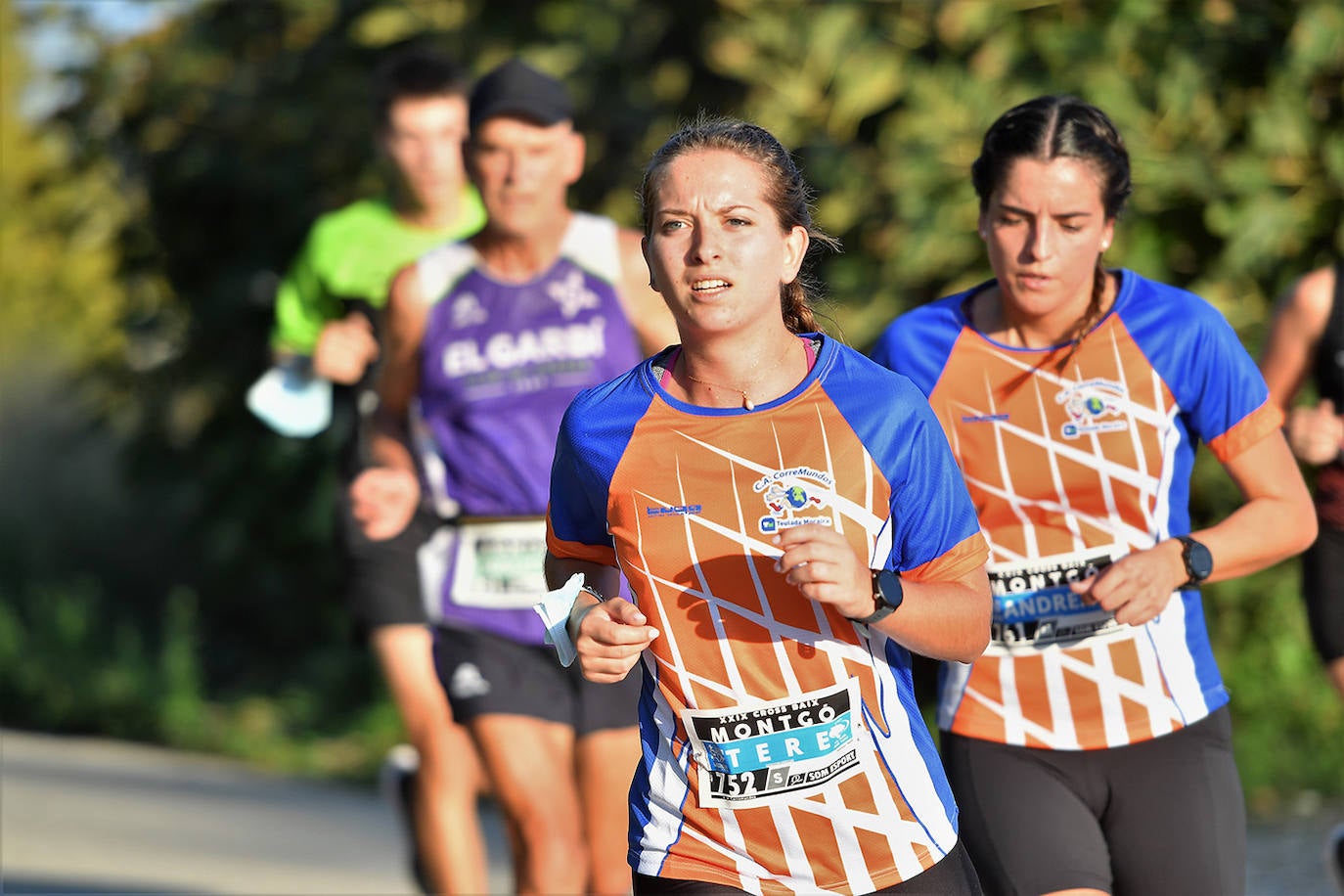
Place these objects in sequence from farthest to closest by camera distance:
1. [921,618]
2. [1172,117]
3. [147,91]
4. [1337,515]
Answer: [147,91], [1172,117], [1337,515], [921,618]

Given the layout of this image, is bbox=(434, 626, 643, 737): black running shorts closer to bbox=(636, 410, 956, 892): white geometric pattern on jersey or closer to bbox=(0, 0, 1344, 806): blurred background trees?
bbox=(636, 410, 956, 892): white geometric pattern on jersey

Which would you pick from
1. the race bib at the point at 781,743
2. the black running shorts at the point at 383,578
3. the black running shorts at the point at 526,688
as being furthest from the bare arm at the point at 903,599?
the black running shorts at the point at 383,578

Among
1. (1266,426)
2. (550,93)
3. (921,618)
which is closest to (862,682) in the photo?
(921,618)

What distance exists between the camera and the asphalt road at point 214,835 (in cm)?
686

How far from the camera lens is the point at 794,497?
2830 millimetres

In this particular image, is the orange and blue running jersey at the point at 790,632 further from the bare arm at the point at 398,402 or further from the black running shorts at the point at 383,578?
the black running shorts at the point at 383,578

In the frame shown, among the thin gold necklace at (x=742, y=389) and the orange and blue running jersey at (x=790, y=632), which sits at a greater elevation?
the thin gold necklace at (x=742, y=389)

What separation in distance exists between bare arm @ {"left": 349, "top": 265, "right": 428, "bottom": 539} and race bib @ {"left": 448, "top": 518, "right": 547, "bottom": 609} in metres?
0.19

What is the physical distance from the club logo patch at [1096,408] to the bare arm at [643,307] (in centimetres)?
149

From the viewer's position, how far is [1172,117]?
7.05 m

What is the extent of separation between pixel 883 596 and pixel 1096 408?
1.10 meters

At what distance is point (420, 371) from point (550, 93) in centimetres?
81

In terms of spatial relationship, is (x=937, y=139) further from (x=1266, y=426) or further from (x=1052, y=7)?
(x=1266, y=426)

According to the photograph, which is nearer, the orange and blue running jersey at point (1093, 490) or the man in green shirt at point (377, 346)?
the orange and blue running jersey at point (1093, 490)
